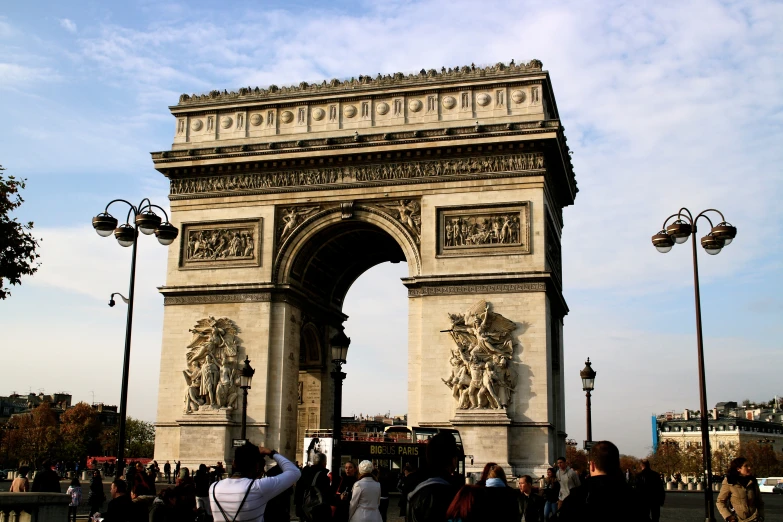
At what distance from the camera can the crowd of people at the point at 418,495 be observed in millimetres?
5383

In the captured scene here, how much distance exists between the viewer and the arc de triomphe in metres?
29.1

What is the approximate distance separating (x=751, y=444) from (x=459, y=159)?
87.8 meters

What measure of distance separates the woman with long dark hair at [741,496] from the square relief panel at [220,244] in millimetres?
23124

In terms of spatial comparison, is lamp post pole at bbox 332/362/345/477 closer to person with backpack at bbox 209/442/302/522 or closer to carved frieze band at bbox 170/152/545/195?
person with backpack at bbox 209/442/302/522

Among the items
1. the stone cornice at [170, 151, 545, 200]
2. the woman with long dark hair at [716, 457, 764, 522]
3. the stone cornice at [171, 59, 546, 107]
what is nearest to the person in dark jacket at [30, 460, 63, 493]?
the woman with long dark hair at [716, 457, 764, 522]

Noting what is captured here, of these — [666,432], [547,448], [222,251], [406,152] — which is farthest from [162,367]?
[666,432]

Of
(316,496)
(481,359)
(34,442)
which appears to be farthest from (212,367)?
(34,442)

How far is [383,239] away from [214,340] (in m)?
7.44

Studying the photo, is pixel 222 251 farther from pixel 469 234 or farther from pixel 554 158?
pixel 554 158

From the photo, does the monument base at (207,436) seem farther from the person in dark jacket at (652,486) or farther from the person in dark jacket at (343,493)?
the person in dark jacket at (343,493)

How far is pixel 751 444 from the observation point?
105875 mm

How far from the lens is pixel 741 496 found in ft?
34.8

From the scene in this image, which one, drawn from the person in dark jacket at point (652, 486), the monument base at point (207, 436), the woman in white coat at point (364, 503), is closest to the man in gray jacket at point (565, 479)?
the person in dark jacket at point (652, 486)

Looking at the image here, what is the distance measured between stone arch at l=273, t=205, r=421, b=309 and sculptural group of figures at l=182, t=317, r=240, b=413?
257 cm
